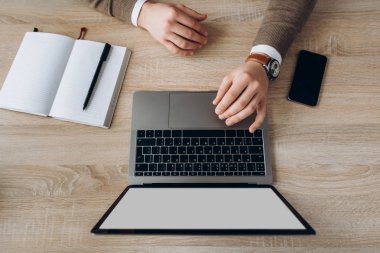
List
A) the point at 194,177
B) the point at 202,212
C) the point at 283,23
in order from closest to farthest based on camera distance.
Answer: the point at 202,212, the point at 194,177, the point at 283,23

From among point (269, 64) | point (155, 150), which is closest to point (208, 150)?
point (155, 150)

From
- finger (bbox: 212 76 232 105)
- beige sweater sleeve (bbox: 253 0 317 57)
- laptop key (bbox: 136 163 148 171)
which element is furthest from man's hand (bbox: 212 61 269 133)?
laptop key (bbox: 136 163 148 171)

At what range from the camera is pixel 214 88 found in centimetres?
79

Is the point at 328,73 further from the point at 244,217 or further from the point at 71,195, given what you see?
the point at 71,195

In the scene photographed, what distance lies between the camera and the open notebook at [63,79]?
753 mm

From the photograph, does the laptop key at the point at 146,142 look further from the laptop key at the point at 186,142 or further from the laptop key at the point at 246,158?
the laptop key at the point at 246,158

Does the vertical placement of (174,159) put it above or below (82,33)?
below

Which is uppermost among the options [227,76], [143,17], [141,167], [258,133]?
[143,17]

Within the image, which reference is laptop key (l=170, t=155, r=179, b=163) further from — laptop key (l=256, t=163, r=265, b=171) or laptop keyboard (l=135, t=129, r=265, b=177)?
laptop key (l=256, t=163, r=265, b=171)

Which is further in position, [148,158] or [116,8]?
[116,8]

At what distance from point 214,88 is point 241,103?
0.09m

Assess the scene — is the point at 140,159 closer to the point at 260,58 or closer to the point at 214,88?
the point at 214,88

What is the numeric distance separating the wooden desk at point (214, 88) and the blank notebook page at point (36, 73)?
33 mm

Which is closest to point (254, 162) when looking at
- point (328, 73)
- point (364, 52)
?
point (328, 73)
